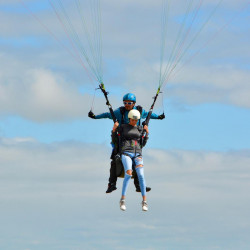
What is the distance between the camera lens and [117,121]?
22.3m

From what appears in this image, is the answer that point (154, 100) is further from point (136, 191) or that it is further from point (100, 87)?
point (136, 191)

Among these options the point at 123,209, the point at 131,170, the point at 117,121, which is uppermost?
the point at 117,121

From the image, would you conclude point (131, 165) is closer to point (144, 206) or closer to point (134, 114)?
point (144, 206)

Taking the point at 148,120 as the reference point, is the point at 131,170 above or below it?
below

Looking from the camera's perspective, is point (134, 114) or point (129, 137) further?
point (129, 137)

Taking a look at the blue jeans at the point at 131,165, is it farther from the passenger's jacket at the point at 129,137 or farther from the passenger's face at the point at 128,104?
the passenger's face at the point at 128,104

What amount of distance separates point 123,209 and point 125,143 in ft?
8.07

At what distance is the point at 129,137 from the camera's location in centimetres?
2208

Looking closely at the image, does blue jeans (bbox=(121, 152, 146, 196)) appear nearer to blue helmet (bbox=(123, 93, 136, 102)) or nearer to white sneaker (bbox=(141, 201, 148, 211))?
white sneaker (bbox=(141, 201, 148, 211))

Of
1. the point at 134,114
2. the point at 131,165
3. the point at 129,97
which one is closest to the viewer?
the point at 134,114

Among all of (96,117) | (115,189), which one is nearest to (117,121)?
(96,117)

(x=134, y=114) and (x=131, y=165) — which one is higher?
(x=134, y=114)

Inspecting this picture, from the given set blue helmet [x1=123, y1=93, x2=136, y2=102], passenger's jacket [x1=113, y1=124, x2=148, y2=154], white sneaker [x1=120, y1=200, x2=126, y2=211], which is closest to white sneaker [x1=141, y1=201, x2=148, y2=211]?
white sneaker [x1=120, y1=200, x2=126, y2=211]

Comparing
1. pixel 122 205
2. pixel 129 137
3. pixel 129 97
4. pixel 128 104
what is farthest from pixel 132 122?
pixel 122 205
